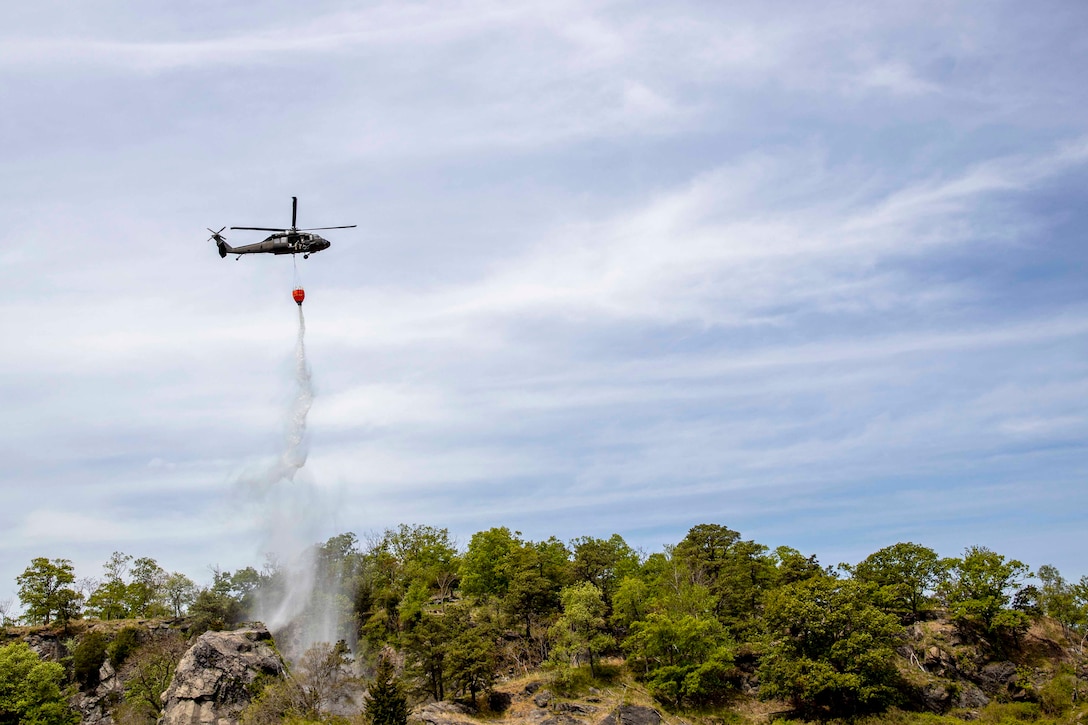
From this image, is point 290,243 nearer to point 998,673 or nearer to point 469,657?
point 469,657

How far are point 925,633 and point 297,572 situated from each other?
242 feet

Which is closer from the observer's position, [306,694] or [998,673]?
[306,694]

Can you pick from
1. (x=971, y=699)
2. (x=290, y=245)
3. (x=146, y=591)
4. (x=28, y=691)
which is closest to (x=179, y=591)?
(x=146, y=591)

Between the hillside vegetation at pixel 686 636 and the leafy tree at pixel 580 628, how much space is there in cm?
24

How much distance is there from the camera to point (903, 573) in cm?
8612

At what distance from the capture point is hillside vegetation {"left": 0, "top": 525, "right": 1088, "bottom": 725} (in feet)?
245

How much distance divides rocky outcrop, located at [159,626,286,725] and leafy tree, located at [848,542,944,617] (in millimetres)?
63079

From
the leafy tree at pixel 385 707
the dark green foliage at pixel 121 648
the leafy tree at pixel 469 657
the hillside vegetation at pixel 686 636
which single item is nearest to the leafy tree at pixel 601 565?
the hillside vegetation at pixel 686 636

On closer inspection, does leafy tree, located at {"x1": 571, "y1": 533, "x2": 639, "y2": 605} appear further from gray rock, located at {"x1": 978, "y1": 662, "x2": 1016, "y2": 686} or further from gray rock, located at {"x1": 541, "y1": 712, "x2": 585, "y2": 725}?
gray rock, located at {"x1": 978, "y1": 662, "x2": 1016, "y2": 686}

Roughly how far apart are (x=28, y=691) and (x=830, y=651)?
7918 cm

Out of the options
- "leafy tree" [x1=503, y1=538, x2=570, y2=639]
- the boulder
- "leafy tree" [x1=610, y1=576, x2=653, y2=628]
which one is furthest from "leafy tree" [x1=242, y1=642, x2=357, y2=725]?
"leafy tree" [x1=610, y1=576, x2=653, y2=628]

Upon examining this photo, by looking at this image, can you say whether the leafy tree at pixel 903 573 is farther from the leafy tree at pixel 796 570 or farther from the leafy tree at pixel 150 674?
the leafy tree at pixel 150 674

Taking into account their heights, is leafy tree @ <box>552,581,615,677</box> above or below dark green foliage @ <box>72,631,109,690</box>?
above

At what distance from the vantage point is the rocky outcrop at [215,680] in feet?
242
